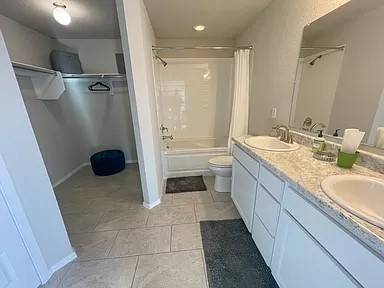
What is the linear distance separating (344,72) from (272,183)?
92 cm

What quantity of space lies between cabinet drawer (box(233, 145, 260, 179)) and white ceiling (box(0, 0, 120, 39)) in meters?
2.12

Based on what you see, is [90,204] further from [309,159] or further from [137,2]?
[309,159]

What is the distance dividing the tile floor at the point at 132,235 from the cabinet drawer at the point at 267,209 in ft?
2.03

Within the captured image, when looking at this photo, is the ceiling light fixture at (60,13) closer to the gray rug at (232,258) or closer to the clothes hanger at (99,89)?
the clothes hanger at (99,89)

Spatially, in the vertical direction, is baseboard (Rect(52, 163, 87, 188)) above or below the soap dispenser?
below

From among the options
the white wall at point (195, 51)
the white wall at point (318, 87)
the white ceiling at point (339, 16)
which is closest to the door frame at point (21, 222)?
the white wall at point (318, 87)

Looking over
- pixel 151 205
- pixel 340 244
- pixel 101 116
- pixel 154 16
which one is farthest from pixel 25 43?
pixel 340 244

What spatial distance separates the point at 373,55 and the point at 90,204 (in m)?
3.04

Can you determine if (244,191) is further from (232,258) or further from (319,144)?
(319,144)

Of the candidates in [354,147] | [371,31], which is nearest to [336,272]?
[354,147]

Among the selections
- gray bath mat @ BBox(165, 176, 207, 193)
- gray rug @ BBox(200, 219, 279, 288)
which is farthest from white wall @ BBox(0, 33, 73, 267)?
gray bath mat @ BBox(165, 176, 207, 193)

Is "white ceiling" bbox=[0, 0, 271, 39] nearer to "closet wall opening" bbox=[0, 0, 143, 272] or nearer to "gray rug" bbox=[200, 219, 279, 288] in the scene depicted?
"closet wall opening" bbox=[0, 0, 143, 272]

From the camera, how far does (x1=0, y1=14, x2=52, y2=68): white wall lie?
2281 millimetres

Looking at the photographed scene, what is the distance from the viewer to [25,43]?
2535 mm
